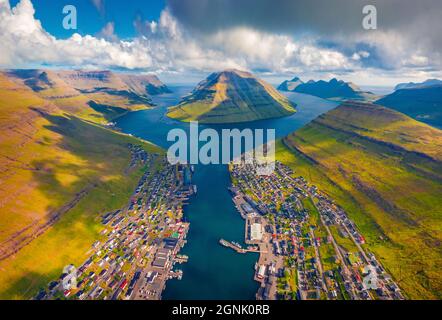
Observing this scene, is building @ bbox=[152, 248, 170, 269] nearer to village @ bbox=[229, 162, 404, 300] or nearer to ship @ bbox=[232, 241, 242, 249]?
ship @ bbox=[232, 241, 242, 249]

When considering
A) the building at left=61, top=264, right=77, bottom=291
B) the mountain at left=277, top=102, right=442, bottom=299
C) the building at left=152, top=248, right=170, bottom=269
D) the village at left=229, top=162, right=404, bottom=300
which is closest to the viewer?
the village at left=229, top=162, right=404, bottom=300

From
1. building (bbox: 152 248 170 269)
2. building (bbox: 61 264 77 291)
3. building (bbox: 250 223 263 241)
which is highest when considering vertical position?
building (bbox: 250 223 263 241)

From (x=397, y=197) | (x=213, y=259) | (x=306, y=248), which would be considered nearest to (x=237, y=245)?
(x=213, y=259)

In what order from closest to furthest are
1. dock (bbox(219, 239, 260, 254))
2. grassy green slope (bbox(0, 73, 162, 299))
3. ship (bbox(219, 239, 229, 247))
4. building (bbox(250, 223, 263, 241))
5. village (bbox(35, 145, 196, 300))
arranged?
village (bbox(35, 145, 196, 300))
grassy green slope (bbox(0, 73, 162, 299))
dock (bbox(219, 239, 260, 254))
ship (bbox(219, 239, 229, 247))
building (bbox(250, 223, 263, 241))

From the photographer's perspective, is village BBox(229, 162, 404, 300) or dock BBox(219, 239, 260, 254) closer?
village BBox(229, 162, 404, 300)

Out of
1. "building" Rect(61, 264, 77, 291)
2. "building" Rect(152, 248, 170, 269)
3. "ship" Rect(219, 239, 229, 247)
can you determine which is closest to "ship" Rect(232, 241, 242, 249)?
"ship" Rect(219, 239, 229, 247)

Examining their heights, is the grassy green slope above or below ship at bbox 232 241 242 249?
above

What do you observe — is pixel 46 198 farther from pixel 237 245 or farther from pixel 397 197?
pixel 397 197
